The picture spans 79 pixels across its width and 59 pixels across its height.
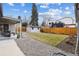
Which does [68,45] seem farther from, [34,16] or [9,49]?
[9,49]

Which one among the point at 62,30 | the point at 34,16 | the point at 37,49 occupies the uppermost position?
the point at 34,16

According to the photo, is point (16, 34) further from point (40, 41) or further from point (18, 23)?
point (40, 41)

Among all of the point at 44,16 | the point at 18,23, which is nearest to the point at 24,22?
the point at 18,23

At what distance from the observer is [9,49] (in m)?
1.71

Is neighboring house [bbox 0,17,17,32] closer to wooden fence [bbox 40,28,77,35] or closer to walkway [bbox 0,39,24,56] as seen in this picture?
walkway [bbox 0,39,24,56]

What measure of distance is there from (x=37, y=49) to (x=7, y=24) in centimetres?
33

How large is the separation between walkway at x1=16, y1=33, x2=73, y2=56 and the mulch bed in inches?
1.4

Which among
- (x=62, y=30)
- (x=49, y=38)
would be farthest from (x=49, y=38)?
(x=62, y=30)

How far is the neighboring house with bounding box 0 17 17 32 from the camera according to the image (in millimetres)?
1706

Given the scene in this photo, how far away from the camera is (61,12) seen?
5.57ft

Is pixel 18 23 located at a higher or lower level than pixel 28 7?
lower

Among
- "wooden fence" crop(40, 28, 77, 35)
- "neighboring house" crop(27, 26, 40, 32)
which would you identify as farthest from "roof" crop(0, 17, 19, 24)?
"wooden fence" crop(40, 28, 77, 35)

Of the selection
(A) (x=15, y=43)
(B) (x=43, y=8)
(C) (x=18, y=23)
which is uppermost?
(B) (x=43, y=8)

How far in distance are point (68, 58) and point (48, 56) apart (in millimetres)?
167
